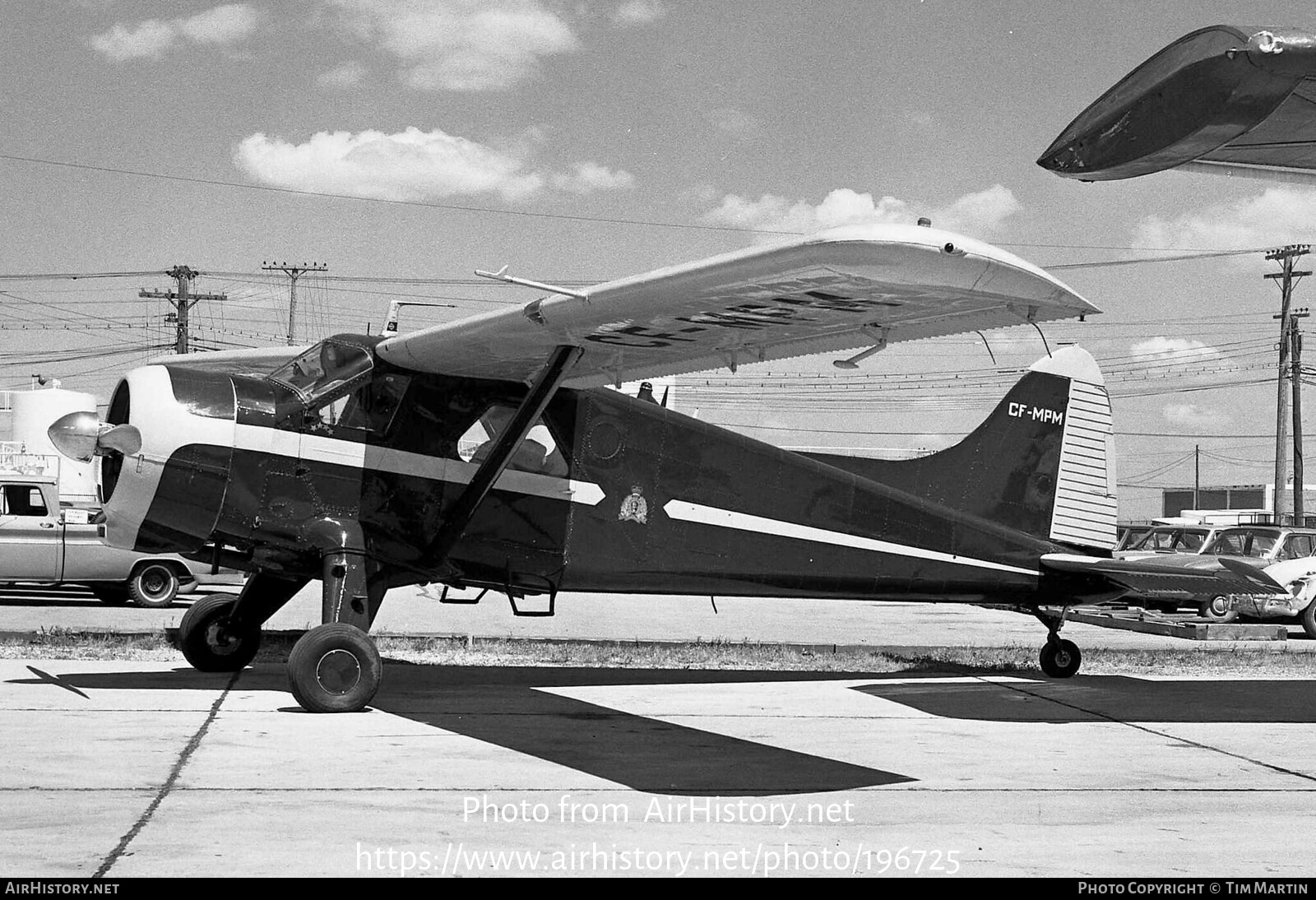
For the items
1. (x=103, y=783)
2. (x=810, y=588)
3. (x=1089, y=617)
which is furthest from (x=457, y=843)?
(x=1089, y=617)

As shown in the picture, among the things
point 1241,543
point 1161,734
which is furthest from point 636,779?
point 1241,543

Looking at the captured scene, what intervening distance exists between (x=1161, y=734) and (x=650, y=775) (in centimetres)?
408

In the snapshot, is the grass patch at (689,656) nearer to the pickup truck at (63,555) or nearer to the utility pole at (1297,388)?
the pickup truck at (63,555)

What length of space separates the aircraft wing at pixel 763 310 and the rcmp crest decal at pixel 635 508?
0.98m

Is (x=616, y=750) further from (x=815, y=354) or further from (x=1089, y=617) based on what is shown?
(x=1089, y=617)

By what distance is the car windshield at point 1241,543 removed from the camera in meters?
22.3

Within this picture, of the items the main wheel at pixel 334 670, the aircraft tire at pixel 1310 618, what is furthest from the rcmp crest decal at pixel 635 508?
the aircraft tire at pixel 1310 618

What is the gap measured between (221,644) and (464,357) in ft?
11.1

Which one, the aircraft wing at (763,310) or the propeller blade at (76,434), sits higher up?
Answer: the aircraft wing at (763,310)

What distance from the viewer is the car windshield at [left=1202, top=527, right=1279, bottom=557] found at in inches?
878

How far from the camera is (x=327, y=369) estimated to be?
31.8 ft

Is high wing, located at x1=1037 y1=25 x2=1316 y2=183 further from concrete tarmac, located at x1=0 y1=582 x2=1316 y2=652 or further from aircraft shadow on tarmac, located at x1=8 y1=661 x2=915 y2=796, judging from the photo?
concrete tarmac, located at x1=0 y1=582 x2=1316 y2=652

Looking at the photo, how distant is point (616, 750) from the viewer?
25.7 feet

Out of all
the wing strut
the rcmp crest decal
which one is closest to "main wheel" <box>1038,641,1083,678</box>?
the rcmp crest decal
